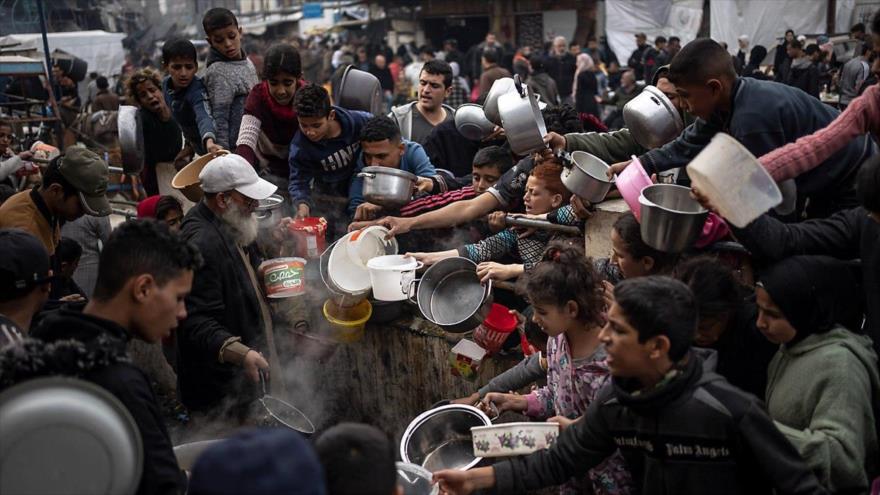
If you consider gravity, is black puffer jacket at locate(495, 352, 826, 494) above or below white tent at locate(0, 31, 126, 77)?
above

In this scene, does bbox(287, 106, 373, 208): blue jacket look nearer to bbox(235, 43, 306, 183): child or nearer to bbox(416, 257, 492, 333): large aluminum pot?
bbox(235, 43, 306, 183): child

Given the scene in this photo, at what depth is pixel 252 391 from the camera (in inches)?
173

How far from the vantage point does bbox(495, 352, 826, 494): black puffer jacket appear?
232cm

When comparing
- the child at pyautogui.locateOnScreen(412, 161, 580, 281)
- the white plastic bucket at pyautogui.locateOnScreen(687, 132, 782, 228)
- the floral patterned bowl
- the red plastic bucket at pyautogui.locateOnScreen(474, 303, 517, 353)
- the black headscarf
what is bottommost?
the red plastic bucket at pyautogui.locateOnScreen(474, 303, 517, 353)

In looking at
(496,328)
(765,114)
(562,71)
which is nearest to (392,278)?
(496,328)

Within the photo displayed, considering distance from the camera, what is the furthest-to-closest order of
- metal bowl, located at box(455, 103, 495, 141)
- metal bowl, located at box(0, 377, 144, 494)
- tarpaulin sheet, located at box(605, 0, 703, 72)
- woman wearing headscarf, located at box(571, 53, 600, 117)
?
tarpaulin sheet, located at box(605, 0, 703, 72), woman wearing headscarf, located at box(571, 53, 600, 117), metal bowl, located at box(455, 103, 495, 141), metal bowl, located at box(0, 377, 144, 494)

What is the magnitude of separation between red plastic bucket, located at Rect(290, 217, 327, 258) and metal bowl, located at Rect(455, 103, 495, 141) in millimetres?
1715

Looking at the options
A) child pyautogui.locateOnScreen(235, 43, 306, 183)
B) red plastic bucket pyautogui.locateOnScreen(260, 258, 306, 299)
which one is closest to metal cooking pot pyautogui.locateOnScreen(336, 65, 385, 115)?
child pyautogui.locateOnScreen(235, 43, 306, 183)

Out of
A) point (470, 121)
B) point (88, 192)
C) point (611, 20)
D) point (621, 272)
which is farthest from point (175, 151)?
point (611, 20)

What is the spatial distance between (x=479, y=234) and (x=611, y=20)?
20.1 meters

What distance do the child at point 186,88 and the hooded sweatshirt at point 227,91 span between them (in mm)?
82

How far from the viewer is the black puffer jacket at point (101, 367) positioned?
229 cm

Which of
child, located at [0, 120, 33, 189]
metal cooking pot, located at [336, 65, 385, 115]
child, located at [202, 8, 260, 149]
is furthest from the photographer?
metal cooking pot, located at [336, 65, 385, 115]

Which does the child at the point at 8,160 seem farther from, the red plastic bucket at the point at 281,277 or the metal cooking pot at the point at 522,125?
the metal cooking pot at the point at 522,125
